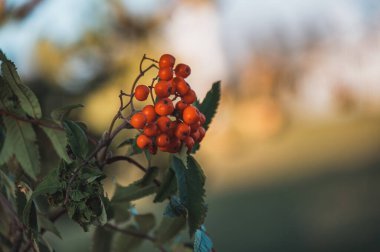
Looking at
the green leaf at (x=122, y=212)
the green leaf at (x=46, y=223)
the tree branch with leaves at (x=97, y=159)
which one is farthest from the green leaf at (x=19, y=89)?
the green leaf at (x=122, y=212)

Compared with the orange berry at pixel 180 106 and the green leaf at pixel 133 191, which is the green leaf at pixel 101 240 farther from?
the orange berry at pixel 180 106

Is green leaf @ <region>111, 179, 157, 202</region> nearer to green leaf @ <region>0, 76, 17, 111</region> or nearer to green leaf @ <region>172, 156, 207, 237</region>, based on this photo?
green leaf @ <region>172, 156, 207, 237</region>

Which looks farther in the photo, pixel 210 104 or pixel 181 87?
pixel 210 104

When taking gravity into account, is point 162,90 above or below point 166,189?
above

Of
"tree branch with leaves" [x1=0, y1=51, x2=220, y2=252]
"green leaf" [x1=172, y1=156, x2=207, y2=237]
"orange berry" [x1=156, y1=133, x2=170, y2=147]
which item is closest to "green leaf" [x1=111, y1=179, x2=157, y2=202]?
"tree branch with leaves" [x1=0, y1=51, x2=220, y2=252]

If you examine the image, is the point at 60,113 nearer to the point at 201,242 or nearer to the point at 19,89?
the point at 19,89

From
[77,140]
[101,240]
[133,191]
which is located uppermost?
[77,140]

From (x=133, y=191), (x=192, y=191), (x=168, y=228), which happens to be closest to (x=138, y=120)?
(x=192, y=191)
